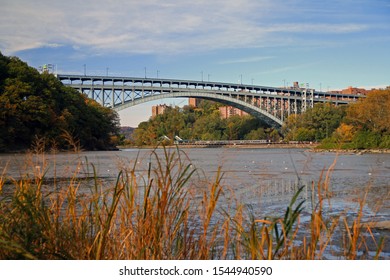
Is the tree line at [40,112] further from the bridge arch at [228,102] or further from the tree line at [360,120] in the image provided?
the tree line at [360,120]

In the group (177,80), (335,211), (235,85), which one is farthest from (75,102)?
(335,211)

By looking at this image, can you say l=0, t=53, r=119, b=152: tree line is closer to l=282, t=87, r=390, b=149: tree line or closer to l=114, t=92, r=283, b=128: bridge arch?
l=114, t=92, r=283, b=128: bridge arch

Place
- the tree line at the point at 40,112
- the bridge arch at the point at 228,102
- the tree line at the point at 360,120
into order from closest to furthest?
the tree line at the point at 40,112 < the tree line at the point at 360,120 < the bridge arch at the point at 228,102

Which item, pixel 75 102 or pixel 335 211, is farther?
pixel 75 102

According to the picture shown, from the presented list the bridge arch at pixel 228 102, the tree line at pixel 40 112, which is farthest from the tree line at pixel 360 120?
the tree line at pixel 40 112

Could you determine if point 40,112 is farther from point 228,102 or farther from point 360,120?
point 228,102

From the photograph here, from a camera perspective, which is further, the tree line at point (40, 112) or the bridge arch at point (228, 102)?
the bridge arch at point (228, 102)

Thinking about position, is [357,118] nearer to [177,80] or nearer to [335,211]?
[177,80]

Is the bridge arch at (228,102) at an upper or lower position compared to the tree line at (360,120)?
upper
